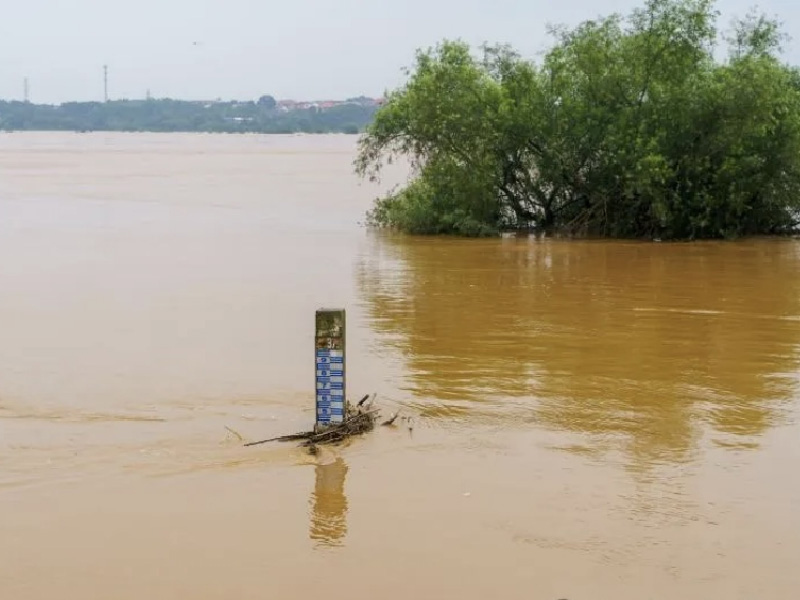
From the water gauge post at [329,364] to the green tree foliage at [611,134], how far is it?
1640 centimetres

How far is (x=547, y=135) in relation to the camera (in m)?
25.6

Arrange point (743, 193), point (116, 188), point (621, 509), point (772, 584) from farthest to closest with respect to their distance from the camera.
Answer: point (116, 188), point (743, 193), point (621, 509), point (772, 584)

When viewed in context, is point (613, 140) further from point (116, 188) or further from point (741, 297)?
point (116, 188)

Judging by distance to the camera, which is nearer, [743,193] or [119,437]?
[119,437]

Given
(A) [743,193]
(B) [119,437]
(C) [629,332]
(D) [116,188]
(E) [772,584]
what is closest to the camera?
(E) [772,584]

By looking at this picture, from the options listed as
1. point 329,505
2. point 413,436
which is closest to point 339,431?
point 413,436

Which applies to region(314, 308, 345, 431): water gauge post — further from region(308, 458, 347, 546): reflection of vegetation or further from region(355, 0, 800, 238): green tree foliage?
region(355, 0, 800, 238): green tree foliage

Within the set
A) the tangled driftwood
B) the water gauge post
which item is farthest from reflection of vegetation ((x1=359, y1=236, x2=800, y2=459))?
the water gauge post

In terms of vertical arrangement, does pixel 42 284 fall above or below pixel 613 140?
below

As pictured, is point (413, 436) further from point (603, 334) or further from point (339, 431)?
point (603, 334)

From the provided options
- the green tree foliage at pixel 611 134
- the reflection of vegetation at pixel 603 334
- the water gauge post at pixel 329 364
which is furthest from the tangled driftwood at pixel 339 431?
the green tree foliage at pixel 611 134

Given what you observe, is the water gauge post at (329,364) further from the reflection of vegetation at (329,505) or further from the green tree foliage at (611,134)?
the green tree foliage at (611,134)

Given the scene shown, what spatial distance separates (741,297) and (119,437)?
437 inches

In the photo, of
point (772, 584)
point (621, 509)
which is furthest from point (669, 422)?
point (772, 584)
